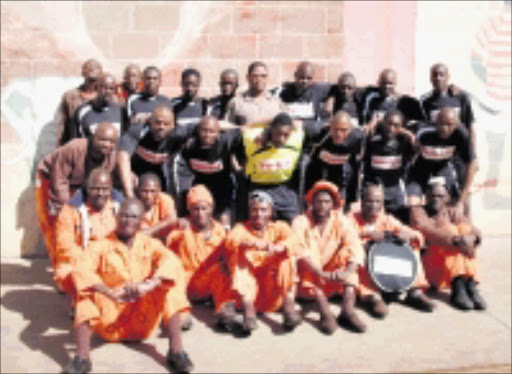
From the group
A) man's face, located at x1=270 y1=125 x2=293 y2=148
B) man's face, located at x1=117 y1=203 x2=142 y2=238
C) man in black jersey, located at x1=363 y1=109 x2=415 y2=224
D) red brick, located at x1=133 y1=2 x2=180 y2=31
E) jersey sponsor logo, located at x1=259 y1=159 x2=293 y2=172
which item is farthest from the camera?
red brick, located at x1=133 y1=2 x2=180 y2=31

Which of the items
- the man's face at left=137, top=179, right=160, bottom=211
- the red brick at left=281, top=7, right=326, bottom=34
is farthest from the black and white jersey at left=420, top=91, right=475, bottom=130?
the man's face at left=137, top=179, right=160, bottom=211

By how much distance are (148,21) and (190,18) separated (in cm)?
42

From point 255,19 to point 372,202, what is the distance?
2558mm

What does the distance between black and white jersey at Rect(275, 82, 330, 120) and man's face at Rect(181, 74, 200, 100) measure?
2.48 feet

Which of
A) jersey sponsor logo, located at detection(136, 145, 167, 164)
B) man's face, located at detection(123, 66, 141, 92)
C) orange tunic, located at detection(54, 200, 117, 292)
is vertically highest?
man's face, located at detection(123, 66, 141, 92)

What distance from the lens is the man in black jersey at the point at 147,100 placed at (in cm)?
602

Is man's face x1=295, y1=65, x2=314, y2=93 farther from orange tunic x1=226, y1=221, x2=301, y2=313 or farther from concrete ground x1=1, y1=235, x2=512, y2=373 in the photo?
concrete ground x1=1, y1=235, x2=512, y2=373

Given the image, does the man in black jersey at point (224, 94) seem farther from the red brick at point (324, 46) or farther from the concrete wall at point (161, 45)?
the red brick at point (324, 46)

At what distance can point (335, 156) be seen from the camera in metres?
5.66

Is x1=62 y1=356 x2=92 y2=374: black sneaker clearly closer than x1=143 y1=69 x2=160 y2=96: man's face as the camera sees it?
Yes

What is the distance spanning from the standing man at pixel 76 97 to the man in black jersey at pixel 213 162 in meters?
1.27

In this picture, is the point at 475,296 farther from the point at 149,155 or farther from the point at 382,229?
the point at 149,155

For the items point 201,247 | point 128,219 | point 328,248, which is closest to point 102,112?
point 201,247

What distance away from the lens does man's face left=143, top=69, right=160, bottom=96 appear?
604cm
